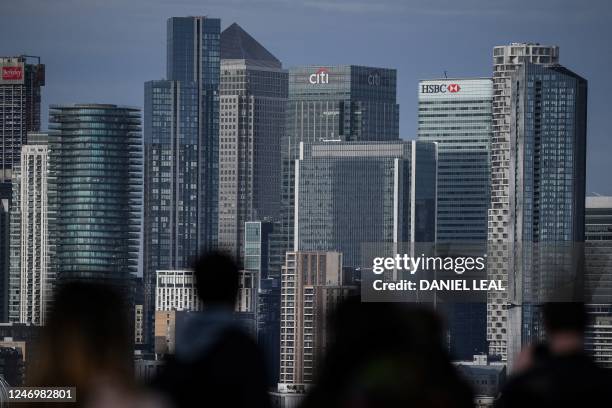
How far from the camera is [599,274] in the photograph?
13138 centimetres

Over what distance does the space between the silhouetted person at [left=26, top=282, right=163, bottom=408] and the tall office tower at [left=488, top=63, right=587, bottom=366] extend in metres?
137

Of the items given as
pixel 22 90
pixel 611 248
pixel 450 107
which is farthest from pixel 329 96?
pixel 611 248

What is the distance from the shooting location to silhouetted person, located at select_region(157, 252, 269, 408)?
7211 mm

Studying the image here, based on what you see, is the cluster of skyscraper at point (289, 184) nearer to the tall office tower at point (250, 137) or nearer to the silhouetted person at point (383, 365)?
the tall office tower at point (250, 137)

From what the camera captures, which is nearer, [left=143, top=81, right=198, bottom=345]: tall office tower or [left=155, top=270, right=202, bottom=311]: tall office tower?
[left=155, top=270, right=202, bottom=311]: tall office tower

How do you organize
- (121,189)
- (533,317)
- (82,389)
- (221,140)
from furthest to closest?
(221,140) < (121,189) < (533,317) < (82,389)

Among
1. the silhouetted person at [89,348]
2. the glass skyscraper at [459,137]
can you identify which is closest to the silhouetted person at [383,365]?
the silhouetted person at [89,348]

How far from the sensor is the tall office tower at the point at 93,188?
164 m

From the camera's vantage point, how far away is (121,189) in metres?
172

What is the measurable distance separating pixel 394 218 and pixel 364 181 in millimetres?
4506

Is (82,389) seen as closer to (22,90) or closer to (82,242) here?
(82,242)
